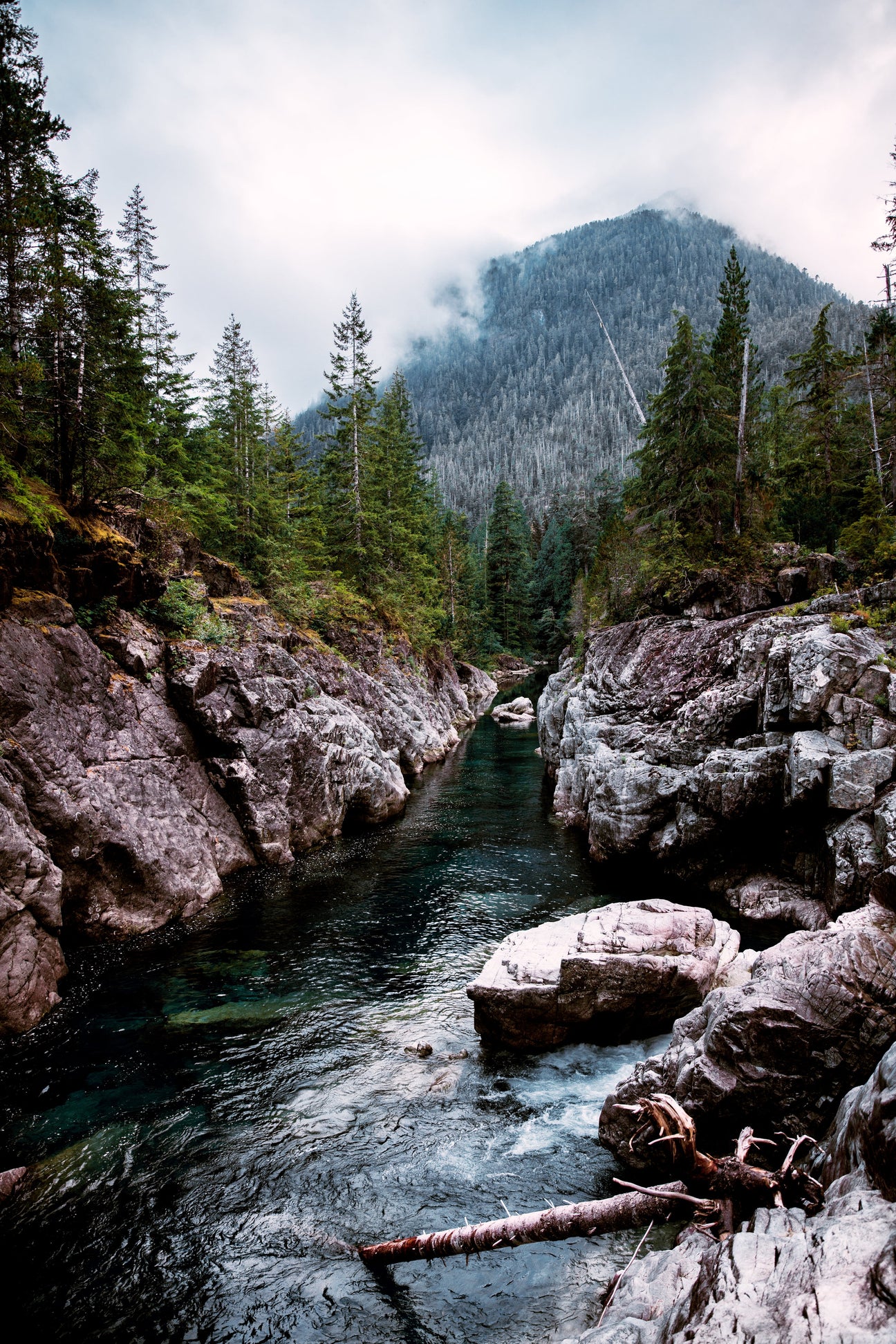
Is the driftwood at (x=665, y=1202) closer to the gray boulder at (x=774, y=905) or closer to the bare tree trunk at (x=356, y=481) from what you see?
the gray boulder at (x=774, y=905)

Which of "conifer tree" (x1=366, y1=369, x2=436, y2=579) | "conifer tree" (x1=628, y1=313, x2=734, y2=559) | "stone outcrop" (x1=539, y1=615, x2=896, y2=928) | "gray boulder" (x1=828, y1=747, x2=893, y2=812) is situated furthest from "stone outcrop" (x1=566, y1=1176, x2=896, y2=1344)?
"conifer tree" (x1=366, y1=369, x2=436, y2=579)

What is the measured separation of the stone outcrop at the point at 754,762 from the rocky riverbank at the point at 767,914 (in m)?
0.05

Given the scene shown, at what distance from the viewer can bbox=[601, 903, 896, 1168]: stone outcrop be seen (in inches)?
257

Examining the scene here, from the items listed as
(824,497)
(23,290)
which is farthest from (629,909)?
(824,497)

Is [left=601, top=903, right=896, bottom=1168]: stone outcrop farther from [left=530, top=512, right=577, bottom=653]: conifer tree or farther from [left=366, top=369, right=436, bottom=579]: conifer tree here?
[left=530, top=512, right=577, bottom=653]: conifer tree

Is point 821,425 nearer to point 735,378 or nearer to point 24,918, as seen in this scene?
point 735,378

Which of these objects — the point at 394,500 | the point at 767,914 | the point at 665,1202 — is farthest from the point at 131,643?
the point at 394,500

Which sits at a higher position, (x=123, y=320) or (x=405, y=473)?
(x=405, y=473)

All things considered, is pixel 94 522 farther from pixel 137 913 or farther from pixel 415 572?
pixel 415 572

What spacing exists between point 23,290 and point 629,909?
20002 mm

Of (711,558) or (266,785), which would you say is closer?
(266,785)

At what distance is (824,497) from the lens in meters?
28.6

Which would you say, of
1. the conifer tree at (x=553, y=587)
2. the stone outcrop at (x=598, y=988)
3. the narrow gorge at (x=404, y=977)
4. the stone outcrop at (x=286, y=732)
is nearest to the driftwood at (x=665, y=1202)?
the narrow gorge at (x=404, y=977)

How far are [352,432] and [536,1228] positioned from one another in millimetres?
37469
